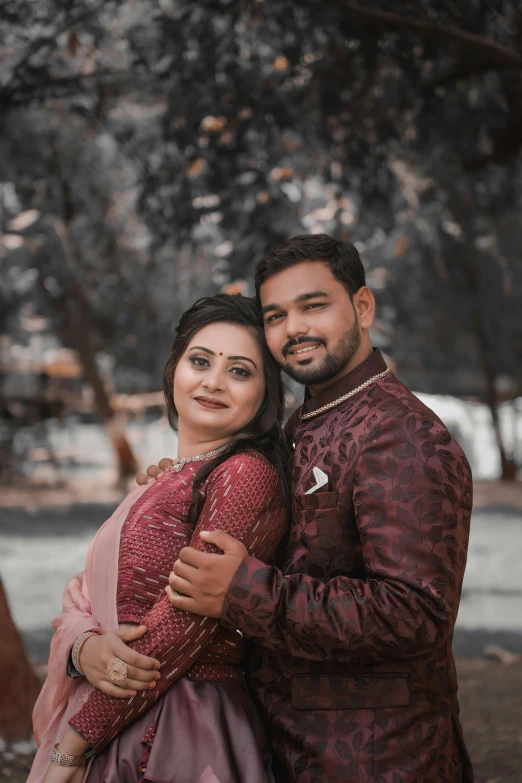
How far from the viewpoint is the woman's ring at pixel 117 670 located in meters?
1.86

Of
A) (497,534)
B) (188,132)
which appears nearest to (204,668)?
(188,132)

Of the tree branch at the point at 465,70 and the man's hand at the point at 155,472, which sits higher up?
the tree branch at the point at 465,70

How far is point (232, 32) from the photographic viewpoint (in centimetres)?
495

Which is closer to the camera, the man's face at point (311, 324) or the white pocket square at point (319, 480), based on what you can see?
the white pocket square at point (319, 480)

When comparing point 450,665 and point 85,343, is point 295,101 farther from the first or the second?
point 85,343

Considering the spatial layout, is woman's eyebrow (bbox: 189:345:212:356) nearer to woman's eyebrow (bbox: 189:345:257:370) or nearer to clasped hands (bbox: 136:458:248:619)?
woman's eyebrow (bbox: 189:345:257:370)

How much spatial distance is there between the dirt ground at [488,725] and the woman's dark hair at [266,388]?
7.54 feet

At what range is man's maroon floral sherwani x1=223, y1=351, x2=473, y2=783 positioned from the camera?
1811 mm

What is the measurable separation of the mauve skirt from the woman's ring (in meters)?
0.15

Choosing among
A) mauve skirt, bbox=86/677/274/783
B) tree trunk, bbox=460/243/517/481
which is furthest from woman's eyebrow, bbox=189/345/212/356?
tree trunk, bbox=460/243/517/481

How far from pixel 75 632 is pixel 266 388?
826mm

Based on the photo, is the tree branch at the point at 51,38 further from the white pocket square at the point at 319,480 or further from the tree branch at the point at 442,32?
the white pocket square at the point at 319,480

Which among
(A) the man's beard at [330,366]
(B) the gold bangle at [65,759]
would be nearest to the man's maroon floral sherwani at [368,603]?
(A) the man's beard at [330,366]

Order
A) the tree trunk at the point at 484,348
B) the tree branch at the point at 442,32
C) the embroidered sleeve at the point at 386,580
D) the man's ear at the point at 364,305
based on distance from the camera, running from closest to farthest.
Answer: the embroidered sleeve at the point at 386,580 → the man's ear at the point at 364,305 → the tree branch at the point at 442,32 → the tree trunk at the point at 484,348
